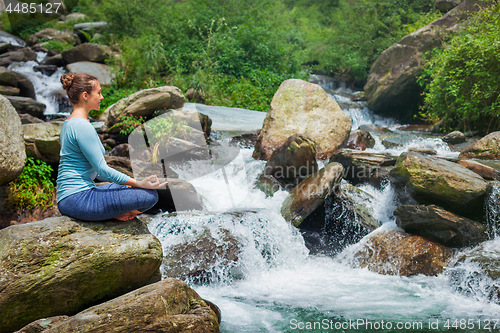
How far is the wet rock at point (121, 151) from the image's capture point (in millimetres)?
7195

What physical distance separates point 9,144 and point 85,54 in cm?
1163

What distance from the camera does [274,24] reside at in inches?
708

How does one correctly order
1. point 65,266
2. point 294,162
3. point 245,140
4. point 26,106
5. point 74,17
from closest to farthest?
point 65,266 → point 294,162 → point 26,106 → point 245,140 → point 74,17

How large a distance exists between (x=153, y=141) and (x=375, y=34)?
1634 cm

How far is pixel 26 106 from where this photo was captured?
347 inches

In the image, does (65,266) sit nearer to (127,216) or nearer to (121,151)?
(127,216)

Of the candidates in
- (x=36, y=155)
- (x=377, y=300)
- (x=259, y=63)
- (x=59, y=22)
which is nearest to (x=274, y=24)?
(x=259, y=63)

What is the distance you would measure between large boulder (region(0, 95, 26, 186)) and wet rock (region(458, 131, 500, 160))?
824cm

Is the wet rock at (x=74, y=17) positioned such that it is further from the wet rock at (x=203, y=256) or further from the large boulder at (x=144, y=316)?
the large boulder at (x=144, y=316)

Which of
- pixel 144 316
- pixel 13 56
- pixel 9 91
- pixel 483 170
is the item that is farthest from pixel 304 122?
pixel 13 56

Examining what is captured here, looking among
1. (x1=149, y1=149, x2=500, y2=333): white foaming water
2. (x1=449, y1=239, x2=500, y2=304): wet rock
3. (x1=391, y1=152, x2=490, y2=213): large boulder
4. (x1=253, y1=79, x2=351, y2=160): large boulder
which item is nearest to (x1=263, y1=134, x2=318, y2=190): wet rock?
(x1=149, y1=149, x2=500, y2=333): white foaming water

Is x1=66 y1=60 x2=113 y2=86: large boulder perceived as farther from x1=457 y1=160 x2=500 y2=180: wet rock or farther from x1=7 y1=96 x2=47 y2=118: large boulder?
x1=457 y1=160 x2=500 y2=180: wet rock

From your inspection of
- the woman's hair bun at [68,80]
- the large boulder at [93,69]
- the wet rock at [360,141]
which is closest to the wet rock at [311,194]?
the wet rock at [360,141]

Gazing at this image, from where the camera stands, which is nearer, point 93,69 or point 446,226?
point 446,226
